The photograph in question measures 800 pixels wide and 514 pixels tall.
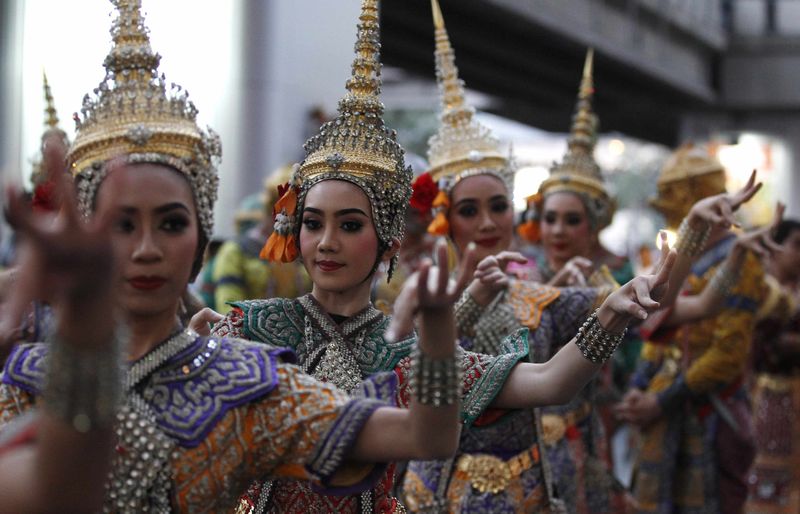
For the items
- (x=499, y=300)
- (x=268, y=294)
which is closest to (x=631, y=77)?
(x=268, y=294)

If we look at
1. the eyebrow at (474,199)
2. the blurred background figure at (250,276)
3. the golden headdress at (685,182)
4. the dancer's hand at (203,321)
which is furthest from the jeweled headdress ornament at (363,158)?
the blurred background figure at (250,276)

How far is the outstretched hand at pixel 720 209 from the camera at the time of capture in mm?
4270

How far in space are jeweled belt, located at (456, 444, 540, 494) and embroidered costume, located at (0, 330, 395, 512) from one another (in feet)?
6.73

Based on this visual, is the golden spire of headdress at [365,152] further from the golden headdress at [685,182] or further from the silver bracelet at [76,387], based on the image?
the golden headdress at [685,182]

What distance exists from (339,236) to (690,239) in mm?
1644

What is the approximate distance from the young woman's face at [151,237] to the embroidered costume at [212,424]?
0.41 ft

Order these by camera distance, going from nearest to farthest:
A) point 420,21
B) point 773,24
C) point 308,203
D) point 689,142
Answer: point 308,203 → point 689,142 → point 420,21 → point 773,24

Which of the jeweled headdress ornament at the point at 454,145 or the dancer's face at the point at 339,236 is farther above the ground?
the jeweled headdress ornament at the point at 454,145

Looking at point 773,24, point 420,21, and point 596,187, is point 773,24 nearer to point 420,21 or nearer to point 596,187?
point 420,21

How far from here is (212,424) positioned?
2395mm

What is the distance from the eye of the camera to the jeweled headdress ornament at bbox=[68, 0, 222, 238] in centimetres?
260

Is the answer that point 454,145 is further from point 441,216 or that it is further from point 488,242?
point 488,242

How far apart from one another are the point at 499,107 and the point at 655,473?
17318mm

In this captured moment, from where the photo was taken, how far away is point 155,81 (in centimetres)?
279
